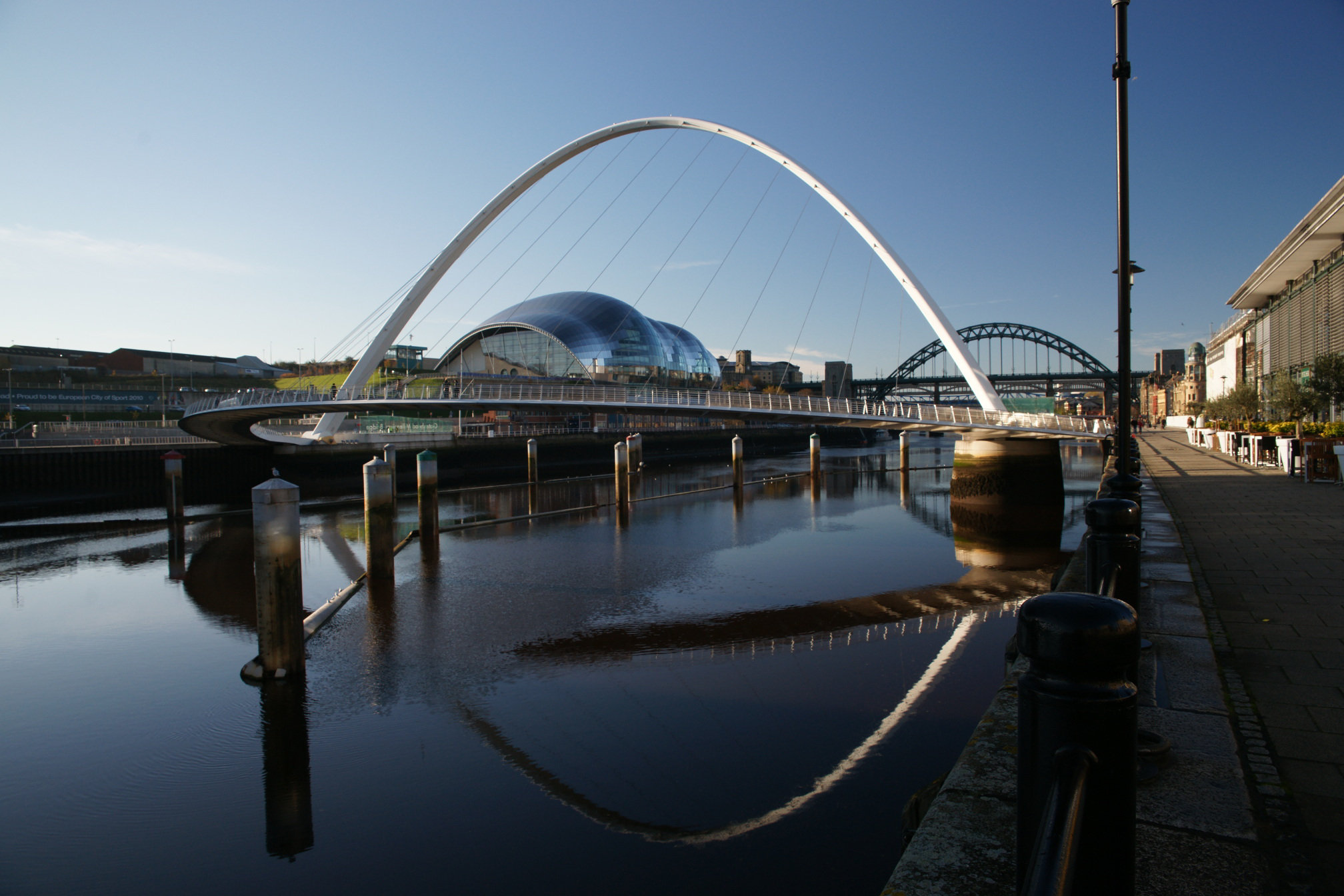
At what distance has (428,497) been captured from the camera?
21125 mm

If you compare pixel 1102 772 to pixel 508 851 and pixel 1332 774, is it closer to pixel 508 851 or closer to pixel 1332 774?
pixel 1332 774

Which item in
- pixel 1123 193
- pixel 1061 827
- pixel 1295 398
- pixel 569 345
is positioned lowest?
pixel 1061 827

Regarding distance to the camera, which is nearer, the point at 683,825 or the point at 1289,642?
the point at 1289,642

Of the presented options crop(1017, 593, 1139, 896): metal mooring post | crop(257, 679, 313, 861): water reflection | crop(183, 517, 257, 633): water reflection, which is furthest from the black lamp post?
crop(183, 517, 257, 633): water reflection

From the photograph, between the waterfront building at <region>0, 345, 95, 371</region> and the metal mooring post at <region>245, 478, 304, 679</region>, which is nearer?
the metal mooring post at <region>245, 478, 304, 679</region>

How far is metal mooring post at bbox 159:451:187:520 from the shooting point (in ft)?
79.5

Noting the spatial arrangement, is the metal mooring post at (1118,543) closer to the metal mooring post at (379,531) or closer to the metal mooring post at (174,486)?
the metal mooring post at (379,531)

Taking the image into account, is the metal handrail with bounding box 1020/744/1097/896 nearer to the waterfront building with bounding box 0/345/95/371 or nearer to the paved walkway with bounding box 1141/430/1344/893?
→ the paved walkway with bounding box 1141/430/1344/893

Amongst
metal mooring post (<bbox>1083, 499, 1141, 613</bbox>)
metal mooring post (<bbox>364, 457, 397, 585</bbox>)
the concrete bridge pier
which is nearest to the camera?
metal mooring post (<bbox>1083, 499, 1141, 613</bbox>)

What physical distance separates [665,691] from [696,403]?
22296 millimetres

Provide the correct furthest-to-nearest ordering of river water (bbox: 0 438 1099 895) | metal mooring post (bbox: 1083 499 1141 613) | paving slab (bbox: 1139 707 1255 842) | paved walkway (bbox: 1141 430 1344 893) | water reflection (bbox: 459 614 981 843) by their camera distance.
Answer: water reflection (bbox: 459 614 981 843), river water (bbox: 0 438 1099 895), metal mooring post (bbox: 1083 499 1141 613), paved walkway (bbox: 1141 430 1344 893), paving slab (bbox: 1139 707 1255 842)

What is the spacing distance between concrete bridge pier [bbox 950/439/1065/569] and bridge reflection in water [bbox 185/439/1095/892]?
3.12 meters

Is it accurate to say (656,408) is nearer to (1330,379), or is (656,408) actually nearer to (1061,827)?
(1330,379)

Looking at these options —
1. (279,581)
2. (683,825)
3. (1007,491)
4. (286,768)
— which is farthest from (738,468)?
(683,825)
